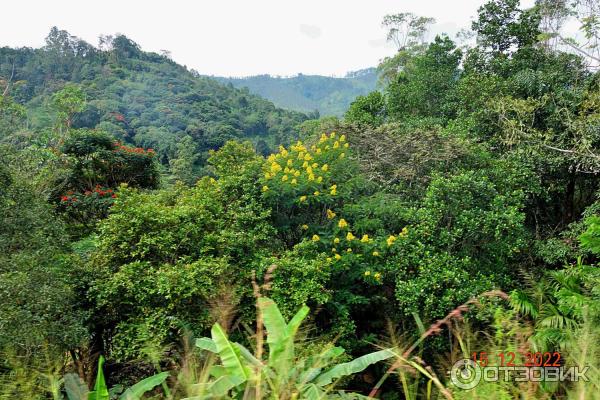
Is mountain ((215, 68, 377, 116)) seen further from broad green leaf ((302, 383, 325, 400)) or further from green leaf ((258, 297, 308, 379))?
broad green leaf ((302, 383, 325, 400))

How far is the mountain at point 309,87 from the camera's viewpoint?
363 feet

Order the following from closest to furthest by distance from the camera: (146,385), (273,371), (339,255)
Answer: (273,371), (146,385), (339,255)

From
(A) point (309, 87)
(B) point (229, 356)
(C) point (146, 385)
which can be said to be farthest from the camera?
(A) point (309, 87)

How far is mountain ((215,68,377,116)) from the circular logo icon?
106231 mm

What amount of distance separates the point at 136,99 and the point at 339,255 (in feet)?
144

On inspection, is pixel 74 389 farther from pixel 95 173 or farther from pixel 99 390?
pixel 95 173

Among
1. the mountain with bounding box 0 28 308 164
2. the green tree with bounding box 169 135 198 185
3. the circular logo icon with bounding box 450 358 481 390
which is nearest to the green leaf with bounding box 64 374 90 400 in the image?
the circular logo icon with bounding box 450 358 481 390

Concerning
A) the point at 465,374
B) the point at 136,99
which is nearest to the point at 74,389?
the point at 465,374

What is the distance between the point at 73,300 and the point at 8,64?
50940mm

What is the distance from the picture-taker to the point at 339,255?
7094mm

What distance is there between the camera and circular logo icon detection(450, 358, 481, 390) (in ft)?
6.51

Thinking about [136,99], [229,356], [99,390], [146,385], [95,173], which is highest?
[136,99]

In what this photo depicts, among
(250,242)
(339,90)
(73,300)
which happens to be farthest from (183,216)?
(339,90)

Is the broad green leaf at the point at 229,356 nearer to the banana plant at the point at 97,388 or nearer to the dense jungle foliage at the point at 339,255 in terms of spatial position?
the dense jungle foliage at the point at 339,255
